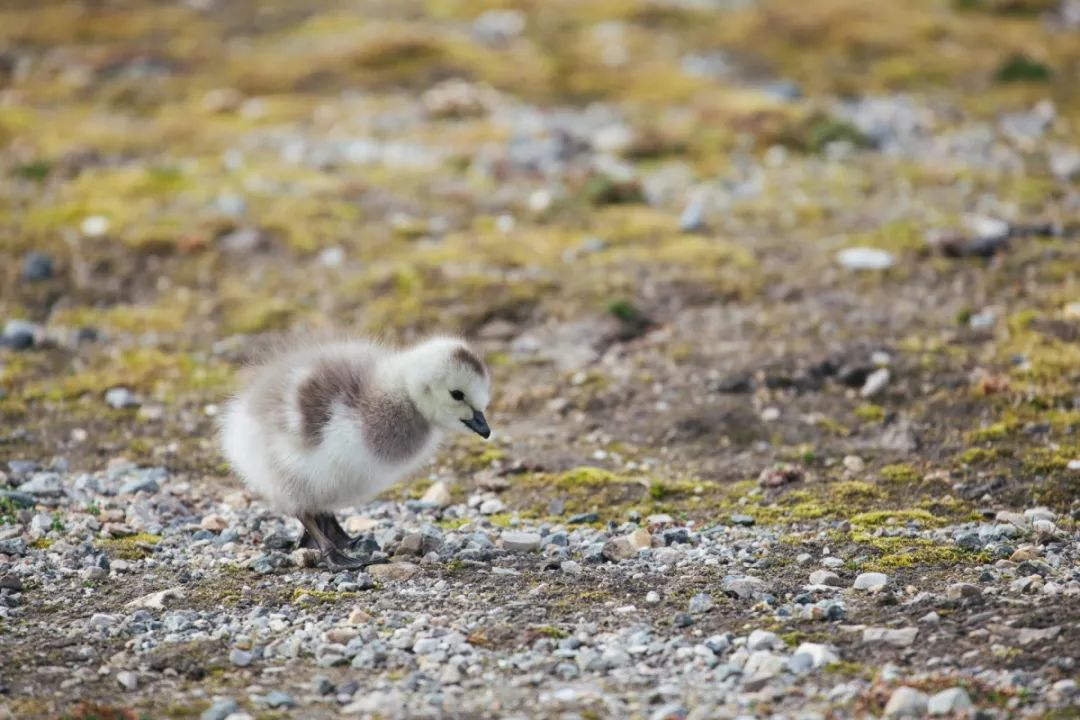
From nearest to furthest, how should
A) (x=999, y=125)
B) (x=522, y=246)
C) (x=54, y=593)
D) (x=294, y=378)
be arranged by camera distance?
(x=54, y=593), (x=294, y=378), (x=522, y=246), (x=999, y=125)

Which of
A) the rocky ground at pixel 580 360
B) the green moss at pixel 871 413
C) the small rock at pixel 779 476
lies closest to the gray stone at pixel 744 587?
the rocky ground at pixel 580 360

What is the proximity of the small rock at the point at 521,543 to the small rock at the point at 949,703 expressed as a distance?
3.79 metres

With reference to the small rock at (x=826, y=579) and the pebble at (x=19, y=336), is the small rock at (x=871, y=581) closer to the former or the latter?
the small rock at (x=826, y=579)

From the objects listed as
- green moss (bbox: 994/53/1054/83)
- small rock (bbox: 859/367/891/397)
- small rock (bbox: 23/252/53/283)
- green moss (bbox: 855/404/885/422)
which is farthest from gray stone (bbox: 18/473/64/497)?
green moss (bbox: 994/53/1054/83)

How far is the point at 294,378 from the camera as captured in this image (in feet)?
33.4

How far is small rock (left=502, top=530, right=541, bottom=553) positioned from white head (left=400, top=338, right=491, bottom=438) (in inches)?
35.0

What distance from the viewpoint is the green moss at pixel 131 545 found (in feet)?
33.8

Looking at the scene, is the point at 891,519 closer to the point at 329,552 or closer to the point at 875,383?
the point at 875,383

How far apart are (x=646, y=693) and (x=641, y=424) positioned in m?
5.54

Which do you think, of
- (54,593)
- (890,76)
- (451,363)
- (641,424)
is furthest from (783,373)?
(890,76)

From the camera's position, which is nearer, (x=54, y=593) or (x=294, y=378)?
(x=54, y=593)

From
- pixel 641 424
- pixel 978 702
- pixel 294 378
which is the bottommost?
pixel 641 424

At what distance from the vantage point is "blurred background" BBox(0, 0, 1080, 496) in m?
13.6

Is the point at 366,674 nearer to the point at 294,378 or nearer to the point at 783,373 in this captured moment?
the point at 294,378
